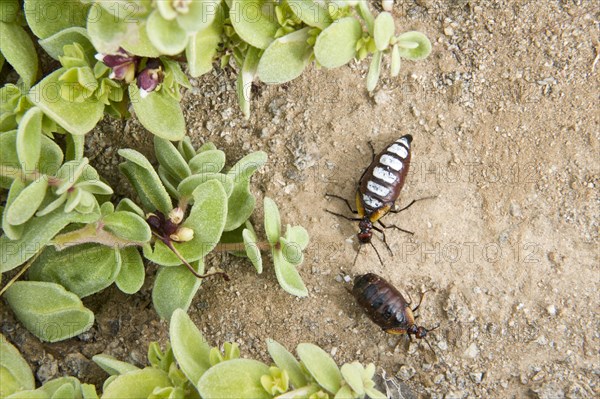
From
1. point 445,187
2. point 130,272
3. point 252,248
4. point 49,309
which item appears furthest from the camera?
point 445,187

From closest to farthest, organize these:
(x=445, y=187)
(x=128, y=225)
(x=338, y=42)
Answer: (x=338, y=42), (x=128, y=225), (x=445, y=187)

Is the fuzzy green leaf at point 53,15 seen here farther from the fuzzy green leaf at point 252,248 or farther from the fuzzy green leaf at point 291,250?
the fuzzy green leaf at point 291,250

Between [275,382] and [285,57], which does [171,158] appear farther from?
[275,382]

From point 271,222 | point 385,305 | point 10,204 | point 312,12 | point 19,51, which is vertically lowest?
point 385,305

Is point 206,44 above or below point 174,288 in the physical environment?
above

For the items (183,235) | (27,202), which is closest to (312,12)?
(183,235)

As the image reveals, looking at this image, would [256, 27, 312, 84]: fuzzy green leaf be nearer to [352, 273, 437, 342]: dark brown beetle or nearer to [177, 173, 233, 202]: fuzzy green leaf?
[177, 173, 233, 202]: fuzzy green leaf

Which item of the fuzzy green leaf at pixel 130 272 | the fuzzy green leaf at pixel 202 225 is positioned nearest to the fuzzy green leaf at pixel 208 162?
the fuzzy green leaf at pixel 202 225
